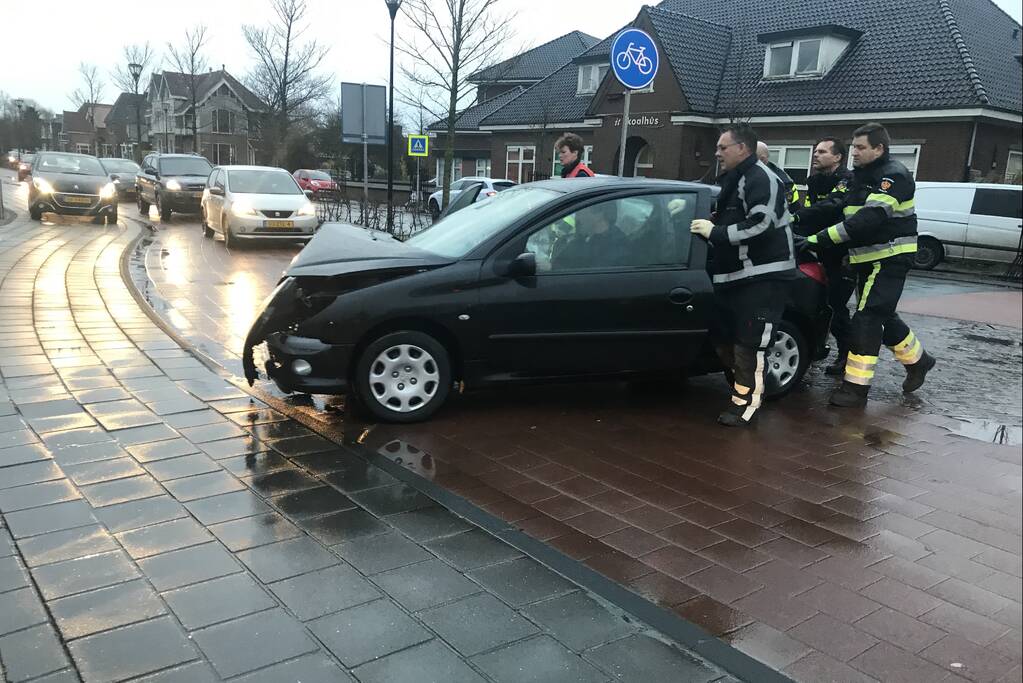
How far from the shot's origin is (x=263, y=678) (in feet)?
8.38

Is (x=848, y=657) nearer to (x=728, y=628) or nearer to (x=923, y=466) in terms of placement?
(x=728, y=628)

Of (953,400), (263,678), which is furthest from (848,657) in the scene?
(953,400)

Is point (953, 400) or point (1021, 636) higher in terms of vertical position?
point (1021, 636)

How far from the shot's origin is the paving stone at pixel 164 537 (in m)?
3.34

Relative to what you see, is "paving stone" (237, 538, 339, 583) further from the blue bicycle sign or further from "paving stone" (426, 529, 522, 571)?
the blue bicycle sign

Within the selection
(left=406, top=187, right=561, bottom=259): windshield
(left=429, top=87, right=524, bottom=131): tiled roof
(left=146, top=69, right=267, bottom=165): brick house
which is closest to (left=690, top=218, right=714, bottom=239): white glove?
(left=406, top=187, right=561, bottom=259): windshield

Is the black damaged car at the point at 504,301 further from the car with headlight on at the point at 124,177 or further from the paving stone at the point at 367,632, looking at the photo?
the car with headlight on at the point at 124,177

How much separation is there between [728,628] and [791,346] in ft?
11.7

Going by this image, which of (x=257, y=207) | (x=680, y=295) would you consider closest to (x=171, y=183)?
(x=257, y=207)

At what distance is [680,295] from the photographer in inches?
218

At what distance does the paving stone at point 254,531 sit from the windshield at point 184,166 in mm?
20164

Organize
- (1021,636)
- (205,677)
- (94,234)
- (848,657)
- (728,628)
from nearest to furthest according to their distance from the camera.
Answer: (1021,636), (205,677), (848,657), (728,628), (94,234)

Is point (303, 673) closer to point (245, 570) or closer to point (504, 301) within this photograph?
point (245, 570)

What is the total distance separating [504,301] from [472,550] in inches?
83.7
